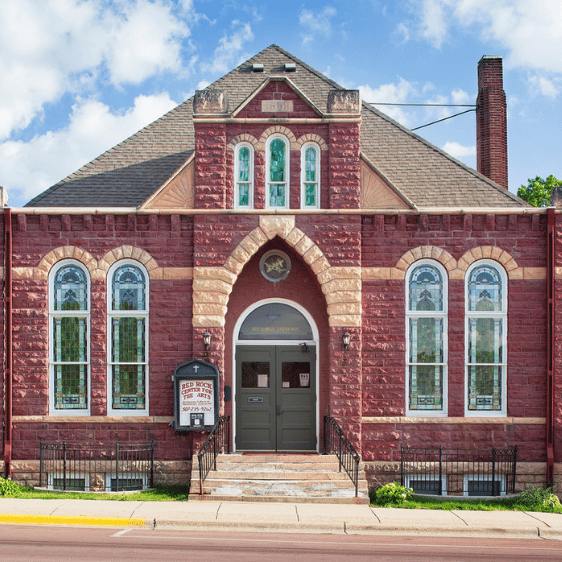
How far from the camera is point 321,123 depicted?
13617 millimetres

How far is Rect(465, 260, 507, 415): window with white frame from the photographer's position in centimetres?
1366

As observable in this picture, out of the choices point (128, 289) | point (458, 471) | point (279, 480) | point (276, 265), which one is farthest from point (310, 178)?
point (458, 471)

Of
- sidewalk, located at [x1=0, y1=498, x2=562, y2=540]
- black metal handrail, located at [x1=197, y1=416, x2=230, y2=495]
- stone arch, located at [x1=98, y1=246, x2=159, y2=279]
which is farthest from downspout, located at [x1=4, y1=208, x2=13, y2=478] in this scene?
black metal handrail, located at [x1=197, y1=416, x2=230, y2=495]

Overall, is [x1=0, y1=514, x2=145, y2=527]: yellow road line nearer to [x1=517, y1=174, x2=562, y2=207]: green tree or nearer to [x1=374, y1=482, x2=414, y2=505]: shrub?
[x1=374, y1=482, x2=414, y2=505]: shrub

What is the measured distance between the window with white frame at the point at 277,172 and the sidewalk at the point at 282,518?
6148mm

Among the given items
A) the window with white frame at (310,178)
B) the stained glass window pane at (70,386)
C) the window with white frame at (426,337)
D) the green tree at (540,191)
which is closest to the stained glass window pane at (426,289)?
the window with white frame at (426,337)

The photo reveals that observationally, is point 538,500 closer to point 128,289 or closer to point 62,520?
point 62,520

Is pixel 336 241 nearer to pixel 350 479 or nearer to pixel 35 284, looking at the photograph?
pixel 350 479

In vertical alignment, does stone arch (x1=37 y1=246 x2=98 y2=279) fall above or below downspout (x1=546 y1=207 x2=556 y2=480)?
above

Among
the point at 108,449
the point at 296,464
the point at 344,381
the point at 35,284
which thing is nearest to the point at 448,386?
the point at 344,381

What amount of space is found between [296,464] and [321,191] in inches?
223

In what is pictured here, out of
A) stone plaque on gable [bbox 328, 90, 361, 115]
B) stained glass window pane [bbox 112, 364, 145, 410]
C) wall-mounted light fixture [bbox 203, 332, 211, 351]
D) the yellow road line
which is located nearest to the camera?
the yellow road line

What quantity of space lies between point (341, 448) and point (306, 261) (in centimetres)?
393

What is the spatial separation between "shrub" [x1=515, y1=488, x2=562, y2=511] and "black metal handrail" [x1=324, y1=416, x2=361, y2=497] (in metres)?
3.35
